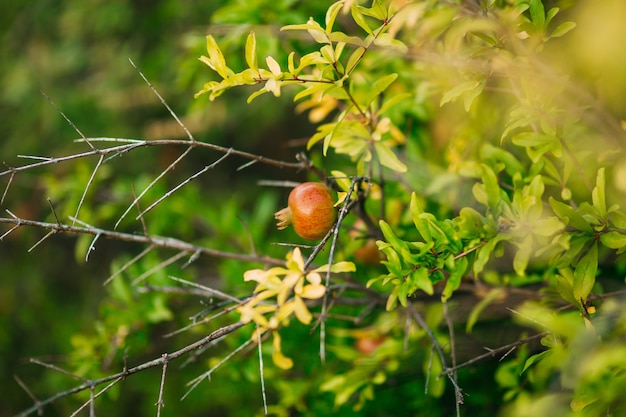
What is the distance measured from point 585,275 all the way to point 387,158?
17.3 inches

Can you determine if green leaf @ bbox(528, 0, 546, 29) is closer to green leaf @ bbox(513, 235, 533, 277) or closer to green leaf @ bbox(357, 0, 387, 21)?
green leaf @ bbox(357, 0, 387, 21)

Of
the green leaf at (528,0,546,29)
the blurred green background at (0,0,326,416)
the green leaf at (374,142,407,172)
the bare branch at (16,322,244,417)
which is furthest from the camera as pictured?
the blurred green background at (0,0,326,416)

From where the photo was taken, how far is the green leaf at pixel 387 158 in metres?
1.08

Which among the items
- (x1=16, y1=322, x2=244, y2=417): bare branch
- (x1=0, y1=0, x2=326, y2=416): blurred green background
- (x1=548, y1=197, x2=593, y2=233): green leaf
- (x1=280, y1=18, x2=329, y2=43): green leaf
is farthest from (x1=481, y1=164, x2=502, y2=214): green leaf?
(x1=0, y1=0, x2=326, y2=416): blurred green background

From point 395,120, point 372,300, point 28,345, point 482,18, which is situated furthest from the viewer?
point 28,345

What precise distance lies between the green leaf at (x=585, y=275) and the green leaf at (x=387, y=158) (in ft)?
1.24

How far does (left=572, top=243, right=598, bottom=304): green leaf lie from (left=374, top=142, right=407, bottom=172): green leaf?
0.38 metres

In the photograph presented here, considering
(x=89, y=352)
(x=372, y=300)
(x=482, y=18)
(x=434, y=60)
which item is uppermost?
(x=482, y=18)

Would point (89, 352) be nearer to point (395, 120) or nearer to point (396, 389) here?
point (396, 389)

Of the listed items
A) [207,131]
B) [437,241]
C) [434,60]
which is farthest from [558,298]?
[207,131]

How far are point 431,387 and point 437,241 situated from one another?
579 mm

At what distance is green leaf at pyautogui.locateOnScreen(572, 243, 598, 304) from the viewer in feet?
3.04

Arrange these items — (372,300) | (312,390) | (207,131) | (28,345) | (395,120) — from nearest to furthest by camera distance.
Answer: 1. (372,300)
2. (395,120)
3. (312,390)
4. (28,345)
5. (207,131)

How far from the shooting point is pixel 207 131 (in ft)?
10.9
